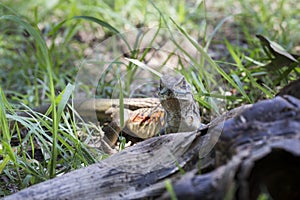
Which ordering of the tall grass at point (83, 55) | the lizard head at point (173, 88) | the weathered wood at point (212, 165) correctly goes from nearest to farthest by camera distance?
the weathered wood at point (212, 165), the tall grass at point (83, 55), the lizard head at point (173, 88)

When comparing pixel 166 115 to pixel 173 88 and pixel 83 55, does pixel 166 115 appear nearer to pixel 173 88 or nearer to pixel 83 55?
pixel 173 88

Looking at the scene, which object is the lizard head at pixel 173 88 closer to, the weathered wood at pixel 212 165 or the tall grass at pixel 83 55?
the tall grass at pixel 83 55

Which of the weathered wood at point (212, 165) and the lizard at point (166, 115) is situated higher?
the weathered wood at point (212, 165)

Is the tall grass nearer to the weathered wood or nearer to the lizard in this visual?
the lizard

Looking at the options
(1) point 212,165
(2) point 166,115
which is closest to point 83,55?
(2) point 166,115

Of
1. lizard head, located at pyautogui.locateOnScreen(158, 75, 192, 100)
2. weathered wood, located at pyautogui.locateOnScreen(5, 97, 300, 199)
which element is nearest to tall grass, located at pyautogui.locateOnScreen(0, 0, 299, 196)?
lizard head, located at pyautogui.locateOnScreen(158, 75, 192, 100)

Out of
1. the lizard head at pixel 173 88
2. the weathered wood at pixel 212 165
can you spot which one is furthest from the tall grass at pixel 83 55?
the weathered wood at pixel 212 165

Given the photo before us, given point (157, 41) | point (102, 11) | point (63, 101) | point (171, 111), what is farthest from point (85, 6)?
point (63, 101)

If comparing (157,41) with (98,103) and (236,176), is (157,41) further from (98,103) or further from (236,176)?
(236,176)

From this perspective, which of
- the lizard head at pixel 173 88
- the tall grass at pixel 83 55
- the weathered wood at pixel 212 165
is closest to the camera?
the weathered wood at pixel 212 165
